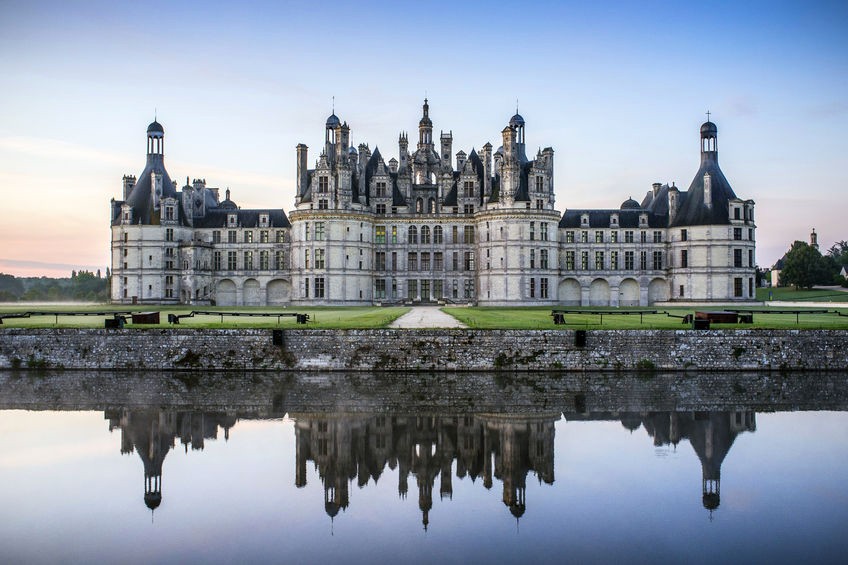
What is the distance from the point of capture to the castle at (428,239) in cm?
6138

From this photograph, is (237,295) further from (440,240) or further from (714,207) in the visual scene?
(714,207)

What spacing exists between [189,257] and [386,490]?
54339 millimetres

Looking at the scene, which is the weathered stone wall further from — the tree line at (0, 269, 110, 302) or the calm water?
the tree line at (0, 269, 110, 302)

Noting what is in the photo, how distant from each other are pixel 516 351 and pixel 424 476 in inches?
628

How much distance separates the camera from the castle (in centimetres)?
6138

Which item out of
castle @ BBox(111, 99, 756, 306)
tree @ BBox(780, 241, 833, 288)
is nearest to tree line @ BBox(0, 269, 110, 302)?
castle @ BBox(111, 99, 756, 306)

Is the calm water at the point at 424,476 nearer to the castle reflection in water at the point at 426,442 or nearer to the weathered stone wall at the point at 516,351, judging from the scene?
the castle reflection in water at the point at 426,442

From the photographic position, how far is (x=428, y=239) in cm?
6606

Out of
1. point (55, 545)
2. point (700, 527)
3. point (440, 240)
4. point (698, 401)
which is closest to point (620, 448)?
point (700, 527)

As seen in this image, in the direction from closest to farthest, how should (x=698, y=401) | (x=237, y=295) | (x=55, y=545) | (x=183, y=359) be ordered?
(x=55, y=545), (x=698, y=401), (x=183, y=359), (x=237, y=295)

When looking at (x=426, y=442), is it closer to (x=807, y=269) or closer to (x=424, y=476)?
(x=424, y=476)

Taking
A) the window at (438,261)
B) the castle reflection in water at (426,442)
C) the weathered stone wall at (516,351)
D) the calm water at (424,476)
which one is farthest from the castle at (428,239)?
the castle reflection in water at (426,442)

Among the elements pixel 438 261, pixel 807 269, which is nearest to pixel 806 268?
pixel 807 269

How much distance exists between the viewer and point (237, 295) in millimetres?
66750
